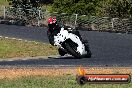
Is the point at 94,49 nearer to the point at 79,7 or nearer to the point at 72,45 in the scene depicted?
the point at 72,45

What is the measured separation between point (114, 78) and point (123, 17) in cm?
3254

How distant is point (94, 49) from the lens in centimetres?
2798

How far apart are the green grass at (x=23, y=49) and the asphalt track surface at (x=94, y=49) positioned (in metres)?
2.27

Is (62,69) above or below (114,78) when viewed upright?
below

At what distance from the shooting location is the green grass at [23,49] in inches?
1026

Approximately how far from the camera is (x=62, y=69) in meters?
18.4

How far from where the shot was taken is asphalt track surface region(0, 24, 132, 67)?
2086 cm

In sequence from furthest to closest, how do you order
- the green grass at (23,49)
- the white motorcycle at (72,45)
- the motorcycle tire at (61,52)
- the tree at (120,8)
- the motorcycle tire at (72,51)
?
the tree at (120,8)
the green grass at (23,49)
the motorcycle tire at (61,52)
the motorcycle tire at (72,51)
the white motorcycle at (72,45)

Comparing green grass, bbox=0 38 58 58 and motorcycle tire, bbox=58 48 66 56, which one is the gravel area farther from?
green grass, bbox=0 38 58 58

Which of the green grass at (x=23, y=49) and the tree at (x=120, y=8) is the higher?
the tree at (x=120, y=8)

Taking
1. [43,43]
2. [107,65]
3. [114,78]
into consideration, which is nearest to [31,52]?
[43,43]

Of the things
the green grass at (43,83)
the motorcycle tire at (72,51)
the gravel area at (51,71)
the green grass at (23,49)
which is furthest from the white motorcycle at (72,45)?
the green grass at (43,83)

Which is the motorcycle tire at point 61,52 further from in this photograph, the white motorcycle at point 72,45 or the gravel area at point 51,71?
the gravel area at point 51,71

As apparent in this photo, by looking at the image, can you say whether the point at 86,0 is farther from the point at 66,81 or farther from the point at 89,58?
the point at 66,81
